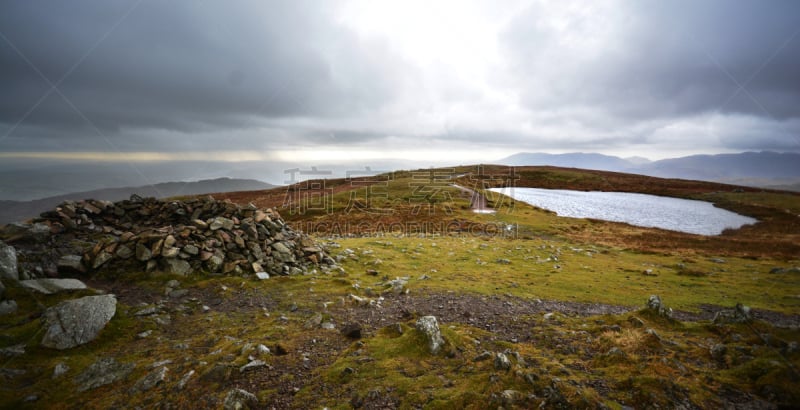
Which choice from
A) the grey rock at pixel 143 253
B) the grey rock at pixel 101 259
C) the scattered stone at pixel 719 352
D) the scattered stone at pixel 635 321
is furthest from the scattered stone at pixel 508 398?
the grey rock at pixel 101 259

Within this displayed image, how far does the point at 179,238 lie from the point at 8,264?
5.03m

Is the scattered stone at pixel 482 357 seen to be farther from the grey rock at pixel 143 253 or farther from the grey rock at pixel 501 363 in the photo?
the grey rock at pixel 143 253

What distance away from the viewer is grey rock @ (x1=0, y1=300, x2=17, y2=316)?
8.92 meters

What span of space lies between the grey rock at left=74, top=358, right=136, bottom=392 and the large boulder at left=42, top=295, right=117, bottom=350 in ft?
4.95

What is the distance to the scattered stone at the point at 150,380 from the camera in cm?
633

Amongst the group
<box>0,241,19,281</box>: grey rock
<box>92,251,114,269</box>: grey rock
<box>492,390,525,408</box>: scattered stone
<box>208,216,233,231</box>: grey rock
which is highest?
<box>208,216,233,231</box>: grey rock

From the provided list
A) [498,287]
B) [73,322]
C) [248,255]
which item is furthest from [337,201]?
[73,322]

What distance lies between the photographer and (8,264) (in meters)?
10.1

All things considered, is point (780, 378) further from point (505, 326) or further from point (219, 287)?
point (219, 287)

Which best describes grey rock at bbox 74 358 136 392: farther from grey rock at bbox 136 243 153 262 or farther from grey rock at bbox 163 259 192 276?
grey rock at bbox 136 243 153 262

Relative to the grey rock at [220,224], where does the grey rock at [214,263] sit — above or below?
below

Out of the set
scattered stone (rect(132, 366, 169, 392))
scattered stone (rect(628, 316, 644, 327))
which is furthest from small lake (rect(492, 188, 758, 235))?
scattered stone (rect(132, 366, 169, 392))

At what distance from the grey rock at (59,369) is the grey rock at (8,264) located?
5824mm

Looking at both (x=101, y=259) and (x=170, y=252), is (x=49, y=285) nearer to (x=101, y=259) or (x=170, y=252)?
(x=101, y=259)
